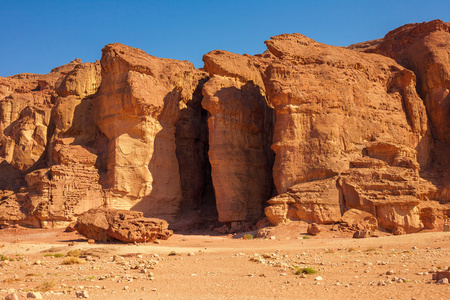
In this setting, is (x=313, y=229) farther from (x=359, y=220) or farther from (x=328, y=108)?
(x=328, y=108)

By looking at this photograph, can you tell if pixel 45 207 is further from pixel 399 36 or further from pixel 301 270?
pixel 399 36

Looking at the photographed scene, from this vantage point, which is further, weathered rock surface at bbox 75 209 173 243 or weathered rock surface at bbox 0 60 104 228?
weathered rock surface at bbox 0 60 104 228

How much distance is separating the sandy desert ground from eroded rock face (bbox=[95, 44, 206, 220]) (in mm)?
10030

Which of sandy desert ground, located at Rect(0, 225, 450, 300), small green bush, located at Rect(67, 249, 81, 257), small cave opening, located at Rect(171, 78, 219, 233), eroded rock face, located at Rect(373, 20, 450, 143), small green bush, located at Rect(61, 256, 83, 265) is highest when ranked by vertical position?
eroded rock face, located at Rect(373, 20, 450, 143)

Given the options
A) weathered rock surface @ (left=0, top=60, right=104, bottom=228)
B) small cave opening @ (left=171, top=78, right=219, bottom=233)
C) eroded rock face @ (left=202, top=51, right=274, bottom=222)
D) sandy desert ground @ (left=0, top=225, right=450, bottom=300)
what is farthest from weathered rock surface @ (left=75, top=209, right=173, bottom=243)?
small cave opening @ (left=171, top=78, right=219, bottom=233)

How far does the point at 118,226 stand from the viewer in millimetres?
18109

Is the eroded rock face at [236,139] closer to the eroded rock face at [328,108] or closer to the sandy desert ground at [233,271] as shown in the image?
the eroded rock face at [328,108]

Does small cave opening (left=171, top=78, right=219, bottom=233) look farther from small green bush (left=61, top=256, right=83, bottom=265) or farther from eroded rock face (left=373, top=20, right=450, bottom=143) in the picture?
small green bush (left=61, top=256, right=83, bottom=265)

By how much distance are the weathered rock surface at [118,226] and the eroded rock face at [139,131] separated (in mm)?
8014

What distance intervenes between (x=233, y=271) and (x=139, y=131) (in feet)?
58.5

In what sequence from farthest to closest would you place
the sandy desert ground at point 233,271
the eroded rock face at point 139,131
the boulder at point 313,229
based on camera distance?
the eroded rock face at point 139,131 → the boulder at point 313,229 → the sandy desert ground at point 233,271

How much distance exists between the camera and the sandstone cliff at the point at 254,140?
24.1 meters

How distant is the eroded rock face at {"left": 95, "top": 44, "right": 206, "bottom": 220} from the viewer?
27.5 metres

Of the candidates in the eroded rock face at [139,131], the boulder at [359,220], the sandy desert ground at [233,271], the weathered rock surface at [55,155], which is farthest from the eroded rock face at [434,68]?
the weathered rock surface at [55,155]
